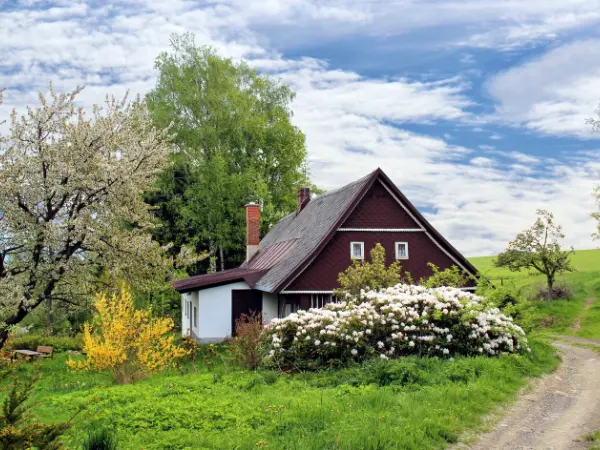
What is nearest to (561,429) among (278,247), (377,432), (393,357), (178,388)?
(377,432)

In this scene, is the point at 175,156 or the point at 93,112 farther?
the point at 175,156

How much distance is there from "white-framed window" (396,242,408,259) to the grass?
10.1 meters

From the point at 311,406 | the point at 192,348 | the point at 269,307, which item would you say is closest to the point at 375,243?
the point at 269,307

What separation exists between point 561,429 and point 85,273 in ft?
39.5

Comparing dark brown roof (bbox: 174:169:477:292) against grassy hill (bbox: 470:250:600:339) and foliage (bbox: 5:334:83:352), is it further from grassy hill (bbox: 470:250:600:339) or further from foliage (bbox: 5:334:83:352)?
foliage (bbox: 5:334:83:352)

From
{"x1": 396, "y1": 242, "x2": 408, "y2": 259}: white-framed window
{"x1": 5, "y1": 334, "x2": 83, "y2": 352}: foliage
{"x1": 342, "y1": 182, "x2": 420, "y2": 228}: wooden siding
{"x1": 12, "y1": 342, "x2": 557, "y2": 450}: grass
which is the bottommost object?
{"x1": 5, "y1": 334, "x2": 83, "y2": 352}: foliage

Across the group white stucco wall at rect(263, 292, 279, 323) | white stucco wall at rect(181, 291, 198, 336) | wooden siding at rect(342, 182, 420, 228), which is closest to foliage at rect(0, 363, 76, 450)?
wooden siding at rect(342, 182, 420, 228)

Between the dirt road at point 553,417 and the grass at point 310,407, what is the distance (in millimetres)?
412

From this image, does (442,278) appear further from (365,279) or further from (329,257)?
(329,257)

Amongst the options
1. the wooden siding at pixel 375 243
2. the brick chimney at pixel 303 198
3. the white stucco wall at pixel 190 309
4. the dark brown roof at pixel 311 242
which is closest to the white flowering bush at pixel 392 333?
the dark brown roof at pixel 311 242

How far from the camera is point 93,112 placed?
1714 centimetres

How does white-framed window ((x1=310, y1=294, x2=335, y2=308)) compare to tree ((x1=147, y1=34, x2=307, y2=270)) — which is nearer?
white-framed window ((x1=310, y1=294, x2=335, y2=308))

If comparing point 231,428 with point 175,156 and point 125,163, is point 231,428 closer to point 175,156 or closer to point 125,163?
point 125,163

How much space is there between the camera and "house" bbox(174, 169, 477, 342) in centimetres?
2378
